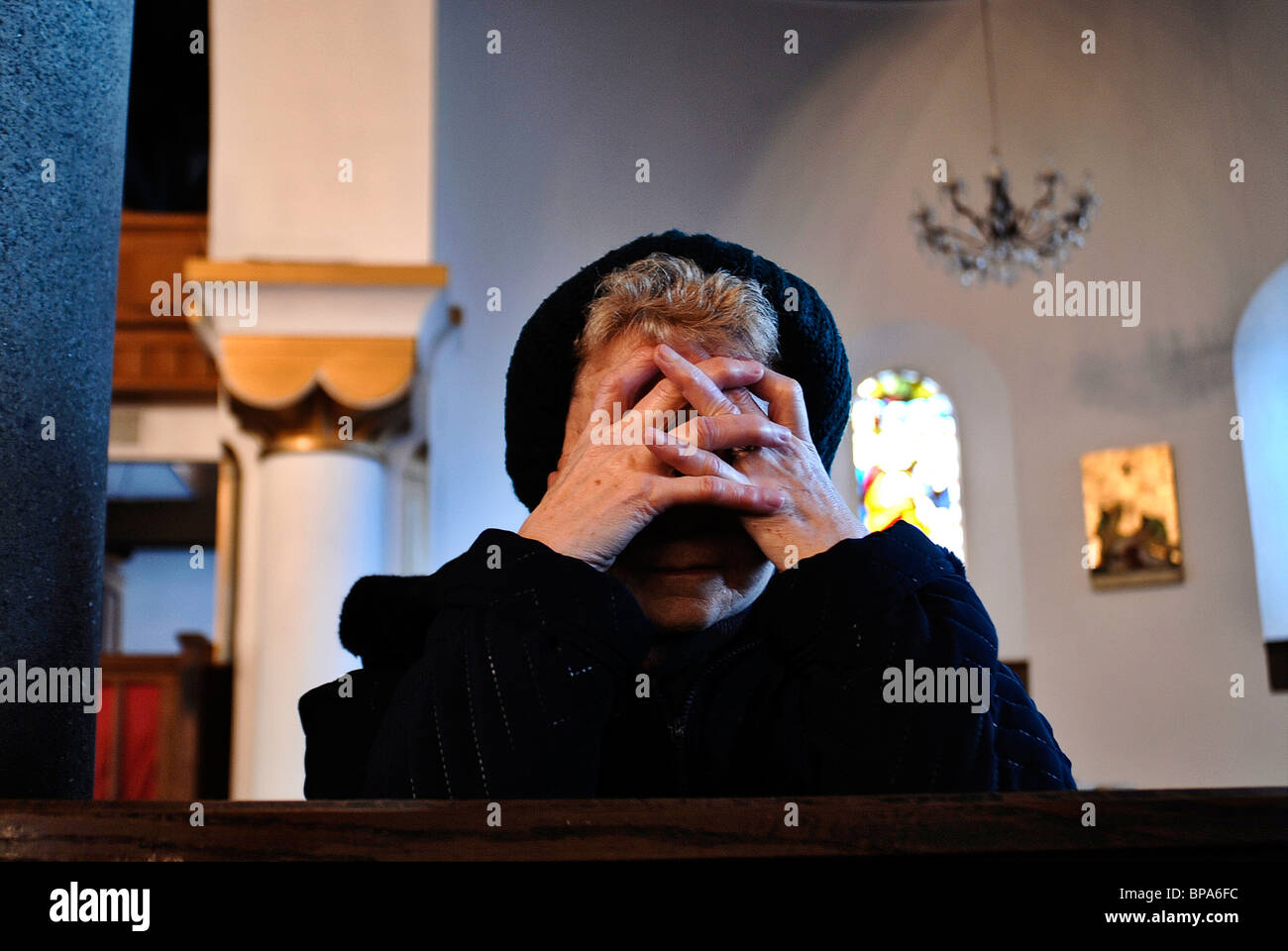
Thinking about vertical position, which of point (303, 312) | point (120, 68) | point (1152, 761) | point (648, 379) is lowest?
point (1152, 761)

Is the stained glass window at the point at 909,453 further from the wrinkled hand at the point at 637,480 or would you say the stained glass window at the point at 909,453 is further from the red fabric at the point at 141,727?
the wrinkled hand at the point at 637,480

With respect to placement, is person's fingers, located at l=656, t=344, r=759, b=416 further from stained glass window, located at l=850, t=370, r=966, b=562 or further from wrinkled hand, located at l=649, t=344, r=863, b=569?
stained glass window, located at l=850, t=370, r=966, b=562

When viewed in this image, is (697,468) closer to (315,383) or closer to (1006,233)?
(315,383)

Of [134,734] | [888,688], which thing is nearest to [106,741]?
[134,734]

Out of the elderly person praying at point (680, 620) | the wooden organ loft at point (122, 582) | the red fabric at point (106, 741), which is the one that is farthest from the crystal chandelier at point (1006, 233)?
the elderly person praying at point (680, 620)

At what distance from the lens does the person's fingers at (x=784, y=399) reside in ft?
4.07

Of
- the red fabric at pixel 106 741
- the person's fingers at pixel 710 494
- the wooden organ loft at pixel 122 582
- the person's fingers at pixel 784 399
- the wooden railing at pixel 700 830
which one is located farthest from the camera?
the red fabric at pixel 106 741

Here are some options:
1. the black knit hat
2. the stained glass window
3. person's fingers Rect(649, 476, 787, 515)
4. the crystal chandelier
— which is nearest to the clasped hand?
person's fingers Rect(649, 476, 787, 515)

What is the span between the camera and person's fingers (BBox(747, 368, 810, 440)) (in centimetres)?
124
